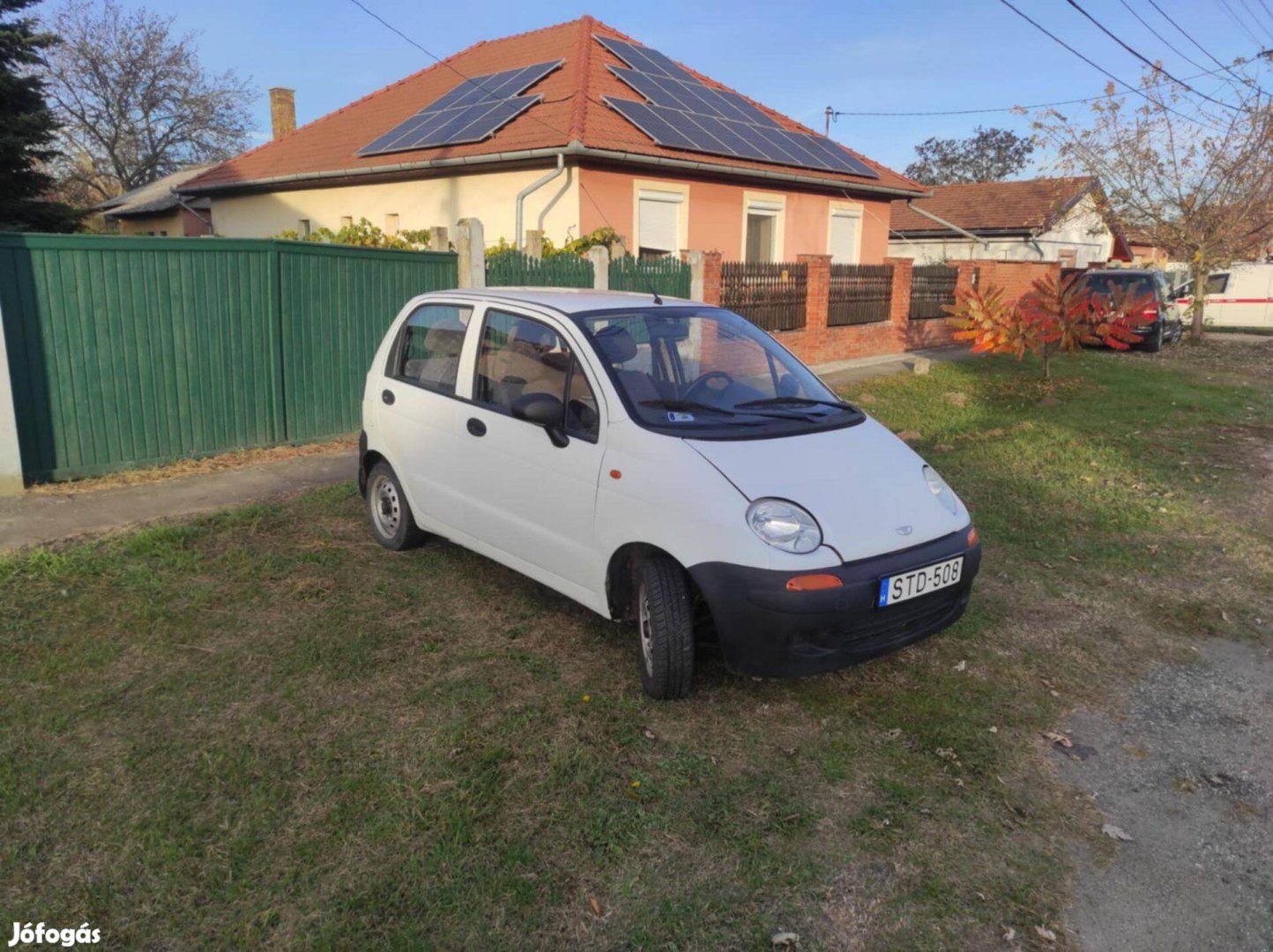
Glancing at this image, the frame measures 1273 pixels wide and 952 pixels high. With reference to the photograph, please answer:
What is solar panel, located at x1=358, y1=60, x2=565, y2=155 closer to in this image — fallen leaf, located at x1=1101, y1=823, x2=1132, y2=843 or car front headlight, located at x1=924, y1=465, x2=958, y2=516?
car front headlight, located at x1=924, y1=465, x2=958, y2=516


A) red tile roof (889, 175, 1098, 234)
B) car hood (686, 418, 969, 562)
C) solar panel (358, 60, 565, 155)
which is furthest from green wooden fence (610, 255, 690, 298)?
red tile roof (889, 175, 1098, 234)

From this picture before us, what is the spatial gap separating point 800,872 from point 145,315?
6.86 m

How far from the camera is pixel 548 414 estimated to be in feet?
13.4

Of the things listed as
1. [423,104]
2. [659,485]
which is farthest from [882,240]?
[659,485]

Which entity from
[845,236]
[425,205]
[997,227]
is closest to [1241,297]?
[997,227]

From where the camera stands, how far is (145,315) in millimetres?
7297

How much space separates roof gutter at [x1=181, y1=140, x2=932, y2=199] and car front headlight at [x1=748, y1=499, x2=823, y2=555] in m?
10.2

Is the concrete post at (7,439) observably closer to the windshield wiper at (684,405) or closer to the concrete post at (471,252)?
the concrete post at (471,252)

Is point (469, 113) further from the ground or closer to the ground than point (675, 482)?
further from the ground

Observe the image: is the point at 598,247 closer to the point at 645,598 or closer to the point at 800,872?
the point at 645,598

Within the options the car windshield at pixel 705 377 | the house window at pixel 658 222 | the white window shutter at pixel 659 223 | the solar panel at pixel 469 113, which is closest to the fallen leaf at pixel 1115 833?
the car windshield at pixel 705 377

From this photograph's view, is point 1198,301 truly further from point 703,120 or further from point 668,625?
point 668,625

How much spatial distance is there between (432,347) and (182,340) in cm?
355

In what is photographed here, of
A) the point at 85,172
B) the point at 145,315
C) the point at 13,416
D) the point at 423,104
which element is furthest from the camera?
the point at 85,172
